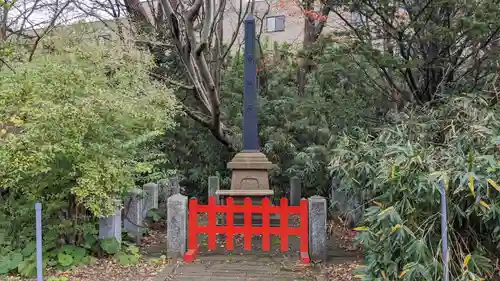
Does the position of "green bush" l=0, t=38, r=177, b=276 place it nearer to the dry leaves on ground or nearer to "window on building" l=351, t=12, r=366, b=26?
the dry leaves on ground

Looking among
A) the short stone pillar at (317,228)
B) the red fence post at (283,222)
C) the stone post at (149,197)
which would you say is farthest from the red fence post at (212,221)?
the stone post at (149,197)

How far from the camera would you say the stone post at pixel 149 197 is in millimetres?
7723

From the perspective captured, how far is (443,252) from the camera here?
3.65 m

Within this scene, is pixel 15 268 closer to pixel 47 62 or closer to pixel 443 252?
pixel 47 62

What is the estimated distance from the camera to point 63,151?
197 inches

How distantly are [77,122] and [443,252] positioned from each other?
3.89 metres

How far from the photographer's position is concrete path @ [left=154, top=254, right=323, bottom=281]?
527cm

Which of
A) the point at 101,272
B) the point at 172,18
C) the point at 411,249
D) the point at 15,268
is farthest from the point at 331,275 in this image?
the point at 172,18

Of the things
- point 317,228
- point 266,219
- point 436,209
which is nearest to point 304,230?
point 317,228

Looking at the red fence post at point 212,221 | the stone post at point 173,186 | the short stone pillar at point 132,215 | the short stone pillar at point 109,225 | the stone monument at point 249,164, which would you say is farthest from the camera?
the stone post at point 173,186

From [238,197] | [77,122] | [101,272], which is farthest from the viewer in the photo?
[238,197]

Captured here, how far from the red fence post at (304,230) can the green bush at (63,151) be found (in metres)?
2.02

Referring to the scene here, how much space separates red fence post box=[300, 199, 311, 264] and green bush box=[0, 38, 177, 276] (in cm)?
202

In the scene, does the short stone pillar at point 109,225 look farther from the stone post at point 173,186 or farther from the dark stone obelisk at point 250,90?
the stone post at point 173,186
